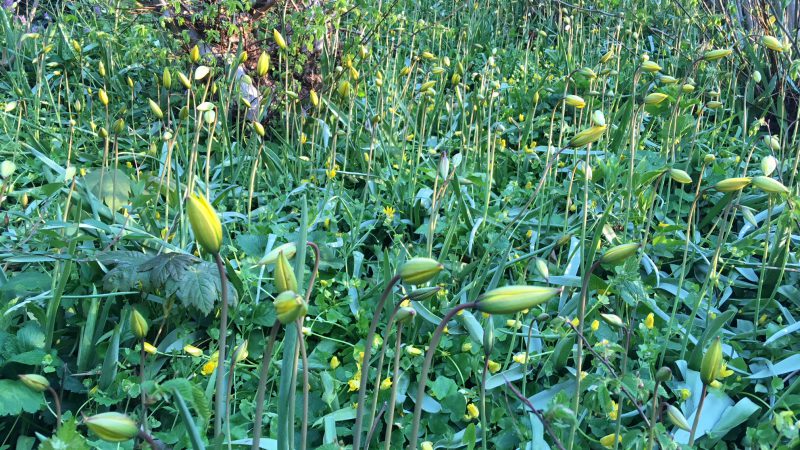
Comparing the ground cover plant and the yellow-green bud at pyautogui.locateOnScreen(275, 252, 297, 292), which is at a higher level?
the yellow-green bud at pyautogui.locateOnScreen(275, 252, 297, 292)

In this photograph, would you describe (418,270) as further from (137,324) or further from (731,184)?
(731,184)

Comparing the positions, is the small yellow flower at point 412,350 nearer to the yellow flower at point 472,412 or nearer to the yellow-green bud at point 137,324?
the yellow flower at point 472,412

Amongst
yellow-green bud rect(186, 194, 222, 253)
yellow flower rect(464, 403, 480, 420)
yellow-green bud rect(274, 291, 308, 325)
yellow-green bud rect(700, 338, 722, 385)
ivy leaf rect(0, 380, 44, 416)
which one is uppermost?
yellow-green bud rect(186, 194, 222, 253)

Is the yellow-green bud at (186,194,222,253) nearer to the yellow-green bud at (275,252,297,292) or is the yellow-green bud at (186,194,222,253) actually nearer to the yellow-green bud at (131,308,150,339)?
the yellow-green bud at (275,252,297,292)

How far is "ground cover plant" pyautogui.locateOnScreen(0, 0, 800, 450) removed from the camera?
1.21 m

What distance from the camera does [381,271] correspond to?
2012 mm

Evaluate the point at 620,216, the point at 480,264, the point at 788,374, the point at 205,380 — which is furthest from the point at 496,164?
the point at 205,380

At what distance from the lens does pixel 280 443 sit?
1.01 meters

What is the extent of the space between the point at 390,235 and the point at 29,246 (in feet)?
3.42

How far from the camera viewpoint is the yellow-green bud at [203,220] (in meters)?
0.86

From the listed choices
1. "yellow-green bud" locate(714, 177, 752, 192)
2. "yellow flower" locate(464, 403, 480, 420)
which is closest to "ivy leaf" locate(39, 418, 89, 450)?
"yellow flower" locate(464, 403, 480, 420)

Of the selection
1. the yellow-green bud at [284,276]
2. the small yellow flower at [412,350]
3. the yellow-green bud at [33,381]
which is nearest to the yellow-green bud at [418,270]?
the yellow-green bud at [284,276]

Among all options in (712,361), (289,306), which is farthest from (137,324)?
(712,361)

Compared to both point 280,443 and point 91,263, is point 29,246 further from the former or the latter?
point 280,443
